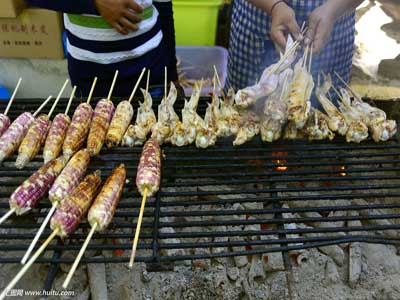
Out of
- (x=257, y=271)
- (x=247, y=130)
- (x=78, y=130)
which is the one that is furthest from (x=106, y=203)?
(x=257, y=271)

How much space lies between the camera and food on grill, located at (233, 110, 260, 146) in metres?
3.07

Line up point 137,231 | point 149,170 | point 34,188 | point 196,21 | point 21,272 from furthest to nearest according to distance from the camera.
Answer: point 196,21 < point 149,170 < point 34,188 < point 137,231 < point 21,272

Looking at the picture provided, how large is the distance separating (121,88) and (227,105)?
1.13m

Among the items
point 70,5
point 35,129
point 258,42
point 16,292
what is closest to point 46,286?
point 16,292

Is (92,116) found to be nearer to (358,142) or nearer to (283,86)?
(283,86)

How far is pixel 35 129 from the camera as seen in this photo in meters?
3.02

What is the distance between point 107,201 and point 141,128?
2.90 feet

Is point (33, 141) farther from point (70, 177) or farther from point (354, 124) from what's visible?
point (354, 124)

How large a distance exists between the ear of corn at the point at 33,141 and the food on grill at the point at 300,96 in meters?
1.97

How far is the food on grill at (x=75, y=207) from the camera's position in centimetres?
223

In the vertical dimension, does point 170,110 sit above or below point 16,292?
above

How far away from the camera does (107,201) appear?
7.81 feet

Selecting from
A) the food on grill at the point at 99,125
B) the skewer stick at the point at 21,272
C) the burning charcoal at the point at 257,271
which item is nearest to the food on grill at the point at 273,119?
the burning charcoal at the point at 257,271

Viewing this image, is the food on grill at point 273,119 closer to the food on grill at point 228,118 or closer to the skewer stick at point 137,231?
the food on grill at point 228,118
